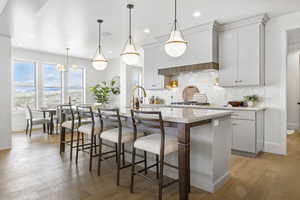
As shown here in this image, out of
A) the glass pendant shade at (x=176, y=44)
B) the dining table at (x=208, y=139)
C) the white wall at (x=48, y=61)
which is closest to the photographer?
the dining table at (x=208, y=139)

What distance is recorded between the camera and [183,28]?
4457mm

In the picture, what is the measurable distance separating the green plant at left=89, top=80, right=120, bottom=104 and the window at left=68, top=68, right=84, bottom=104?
0.50m

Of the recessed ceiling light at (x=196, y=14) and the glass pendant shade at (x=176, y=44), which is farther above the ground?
the recessed ceiling light at (x=196, y=14)

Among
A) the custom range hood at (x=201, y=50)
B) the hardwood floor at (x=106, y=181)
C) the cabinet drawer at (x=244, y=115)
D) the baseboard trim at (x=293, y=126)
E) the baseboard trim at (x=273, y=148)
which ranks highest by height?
the custom range hood at (x=201, y=50)

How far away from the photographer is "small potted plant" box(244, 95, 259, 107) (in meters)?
3.95

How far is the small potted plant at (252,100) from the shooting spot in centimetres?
395

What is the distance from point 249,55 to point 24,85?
6.92m

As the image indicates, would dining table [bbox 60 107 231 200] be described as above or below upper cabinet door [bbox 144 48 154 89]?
below

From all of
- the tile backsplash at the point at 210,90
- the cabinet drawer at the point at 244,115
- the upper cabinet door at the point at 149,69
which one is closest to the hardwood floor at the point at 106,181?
the cabinet drawer at the point at 244,115

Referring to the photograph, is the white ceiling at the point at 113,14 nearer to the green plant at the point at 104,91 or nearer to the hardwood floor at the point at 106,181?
the hardwood floor at the point at 106,181

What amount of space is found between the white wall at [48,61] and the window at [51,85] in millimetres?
300

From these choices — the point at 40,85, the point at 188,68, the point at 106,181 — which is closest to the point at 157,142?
the point at 106,181

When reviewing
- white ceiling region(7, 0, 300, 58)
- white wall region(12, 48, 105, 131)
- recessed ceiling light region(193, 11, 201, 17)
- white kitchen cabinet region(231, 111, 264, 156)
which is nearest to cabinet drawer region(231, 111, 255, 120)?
white kitchen cabinet region(231, 111, 264, 156)

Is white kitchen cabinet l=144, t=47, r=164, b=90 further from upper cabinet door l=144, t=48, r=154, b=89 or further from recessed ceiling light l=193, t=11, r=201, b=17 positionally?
recessed ceiling light l=193, t=11, r=201, b=17
